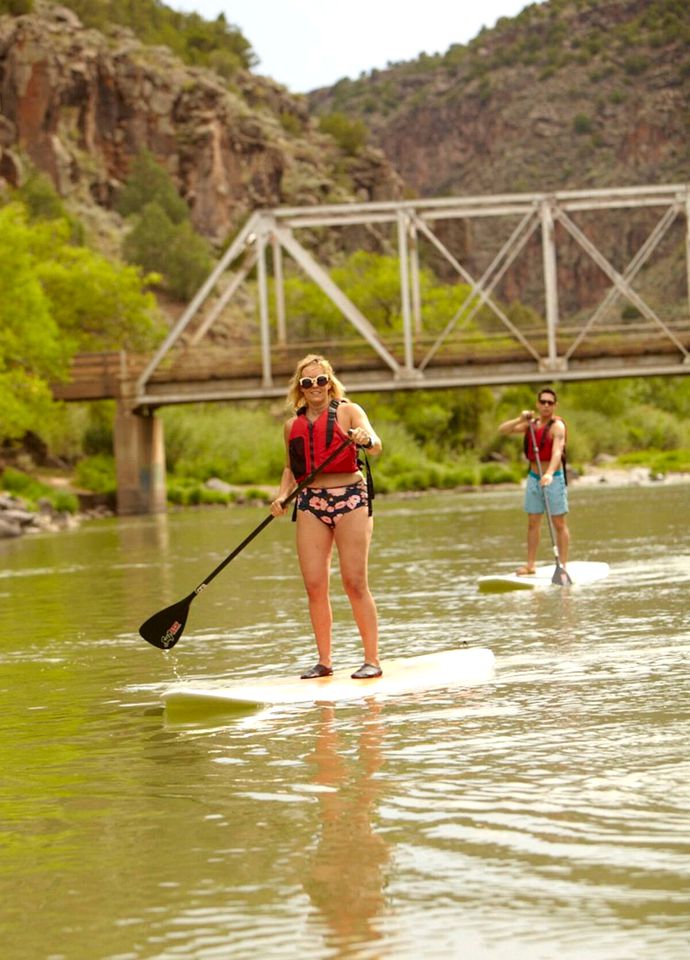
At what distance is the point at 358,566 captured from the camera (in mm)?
10180

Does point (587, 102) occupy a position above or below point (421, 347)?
above

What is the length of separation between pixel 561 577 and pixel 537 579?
0.96 ft

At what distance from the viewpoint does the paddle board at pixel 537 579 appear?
17094mm

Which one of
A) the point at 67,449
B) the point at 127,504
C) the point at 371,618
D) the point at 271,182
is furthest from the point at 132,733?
the point at 271,182

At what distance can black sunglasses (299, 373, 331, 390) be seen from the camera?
9.97 meters

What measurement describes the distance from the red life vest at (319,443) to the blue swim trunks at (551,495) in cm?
759

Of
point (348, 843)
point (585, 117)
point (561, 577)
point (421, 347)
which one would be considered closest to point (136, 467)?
point (421, 347)

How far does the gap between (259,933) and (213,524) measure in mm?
37458

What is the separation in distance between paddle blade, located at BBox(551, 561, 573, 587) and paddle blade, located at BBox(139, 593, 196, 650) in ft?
21.9

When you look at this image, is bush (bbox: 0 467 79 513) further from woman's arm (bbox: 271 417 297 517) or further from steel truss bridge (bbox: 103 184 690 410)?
woman's arm (bbox: 271 417 297 517)

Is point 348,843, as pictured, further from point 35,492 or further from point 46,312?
point 46,312

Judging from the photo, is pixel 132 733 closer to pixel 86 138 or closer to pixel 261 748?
pixel 261 748

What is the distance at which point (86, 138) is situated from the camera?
422 feet

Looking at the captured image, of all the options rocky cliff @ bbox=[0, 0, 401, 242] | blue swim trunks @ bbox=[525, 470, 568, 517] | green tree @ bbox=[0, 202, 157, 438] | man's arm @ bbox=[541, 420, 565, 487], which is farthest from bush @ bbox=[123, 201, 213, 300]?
man's arm @ bbox=[541, 420, 565, 487]
